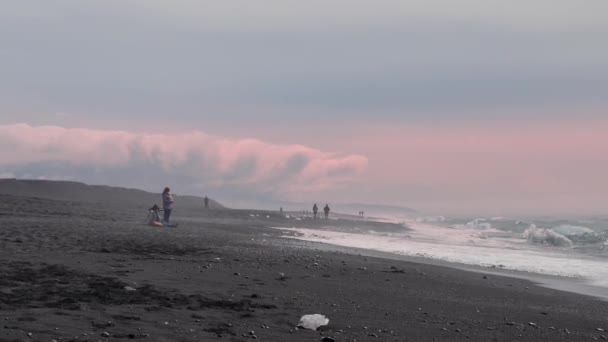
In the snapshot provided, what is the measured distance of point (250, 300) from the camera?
10961mm

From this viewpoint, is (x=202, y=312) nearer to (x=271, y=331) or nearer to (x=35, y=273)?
(x=271, y=331)

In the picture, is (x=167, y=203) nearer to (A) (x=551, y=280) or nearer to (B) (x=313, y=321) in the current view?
(A) (x=551, y=280)

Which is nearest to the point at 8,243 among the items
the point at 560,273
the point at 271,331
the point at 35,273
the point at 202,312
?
the point at 35,273

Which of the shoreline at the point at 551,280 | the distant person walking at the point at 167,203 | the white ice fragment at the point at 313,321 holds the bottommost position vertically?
the white ice fragment at the point at 313,321

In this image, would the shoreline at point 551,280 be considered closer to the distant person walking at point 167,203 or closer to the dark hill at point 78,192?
the distant person walking at point 167,203

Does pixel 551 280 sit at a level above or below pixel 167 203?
below

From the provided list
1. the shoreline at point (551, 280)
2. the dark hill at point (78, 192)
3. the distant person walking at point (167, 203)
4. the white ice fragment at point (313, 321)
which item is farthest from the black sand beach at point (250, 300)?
the dark hill at point (78, 192)

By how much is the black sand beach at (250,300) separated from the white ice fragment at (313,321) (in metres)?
0.12

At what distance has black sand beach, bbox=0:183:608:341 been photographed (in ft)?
28.2

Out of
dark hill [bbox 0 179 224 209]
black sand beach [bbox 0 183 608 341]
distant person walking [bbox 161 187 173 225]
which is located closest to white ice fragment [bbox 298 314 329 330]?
black sand beach [bbox 0 183 608 341]

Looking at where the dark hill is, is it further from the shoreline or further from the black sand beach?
the black sand beach

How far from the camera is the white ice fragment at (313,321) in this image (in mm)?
9166

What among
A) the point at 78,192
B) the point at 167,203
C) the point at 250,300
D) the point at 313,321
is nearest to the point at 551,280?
the point at 250,300

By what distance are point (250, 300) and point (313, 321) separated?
6.76ft
